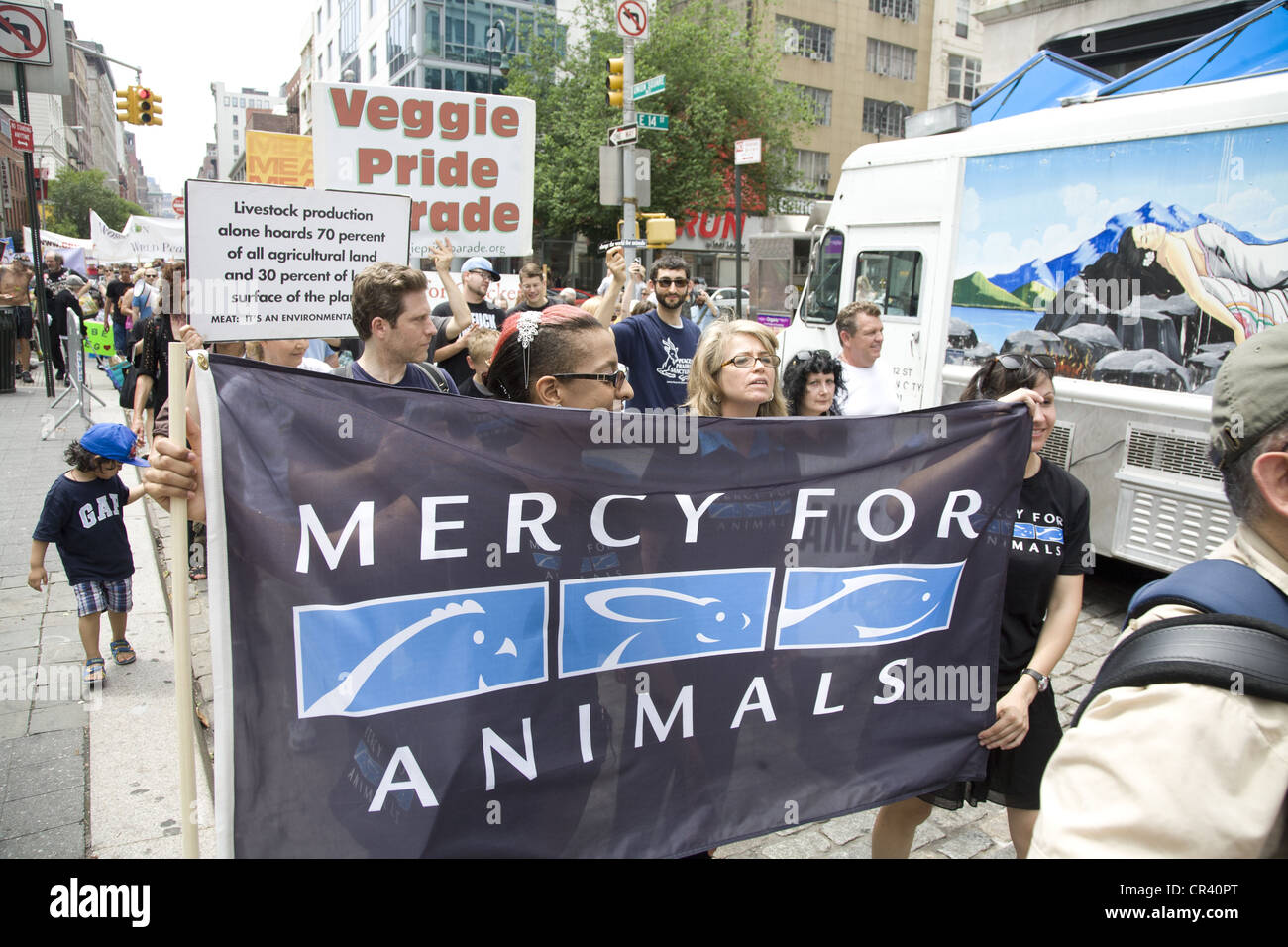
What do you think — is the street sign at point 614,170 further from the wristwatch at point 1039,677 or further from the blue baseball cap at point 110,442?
the wristwatch at point 1039,677

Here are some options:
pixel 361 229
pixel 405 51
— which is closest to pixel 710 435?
pixel 361 229

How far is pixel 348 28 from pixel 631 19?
5901 cm

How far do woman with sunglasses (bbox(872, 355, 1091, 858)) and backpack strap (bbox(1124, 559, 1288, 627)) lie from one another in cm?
153

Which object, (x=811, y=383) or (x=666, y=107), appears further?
(x=666, y=107)

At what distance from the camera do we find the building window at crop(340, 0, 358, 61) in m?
59.4

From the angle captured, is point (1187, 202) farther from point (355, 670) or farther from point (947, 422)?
point (355, 670)

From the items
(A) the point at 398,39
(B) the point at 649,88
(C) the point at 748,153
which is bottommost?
(C) the point at 748,153

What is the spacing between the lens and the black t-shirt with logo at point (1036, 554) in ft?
9.00

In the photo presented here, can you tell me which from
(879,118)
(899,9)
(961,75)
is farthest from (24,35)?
(961,75)

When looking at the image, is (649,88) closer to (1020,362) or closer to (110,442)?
(110,442)

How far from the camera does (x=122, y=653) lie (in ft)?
15.6

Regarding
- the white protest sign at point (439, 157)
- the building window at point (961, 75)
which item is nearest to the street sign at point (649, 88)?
the white protest sign at point (439, 157)

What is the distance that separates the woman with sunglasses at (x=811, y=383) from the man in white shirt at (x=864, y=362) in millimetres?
1345

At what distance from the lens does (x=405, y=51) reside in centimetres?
4834
